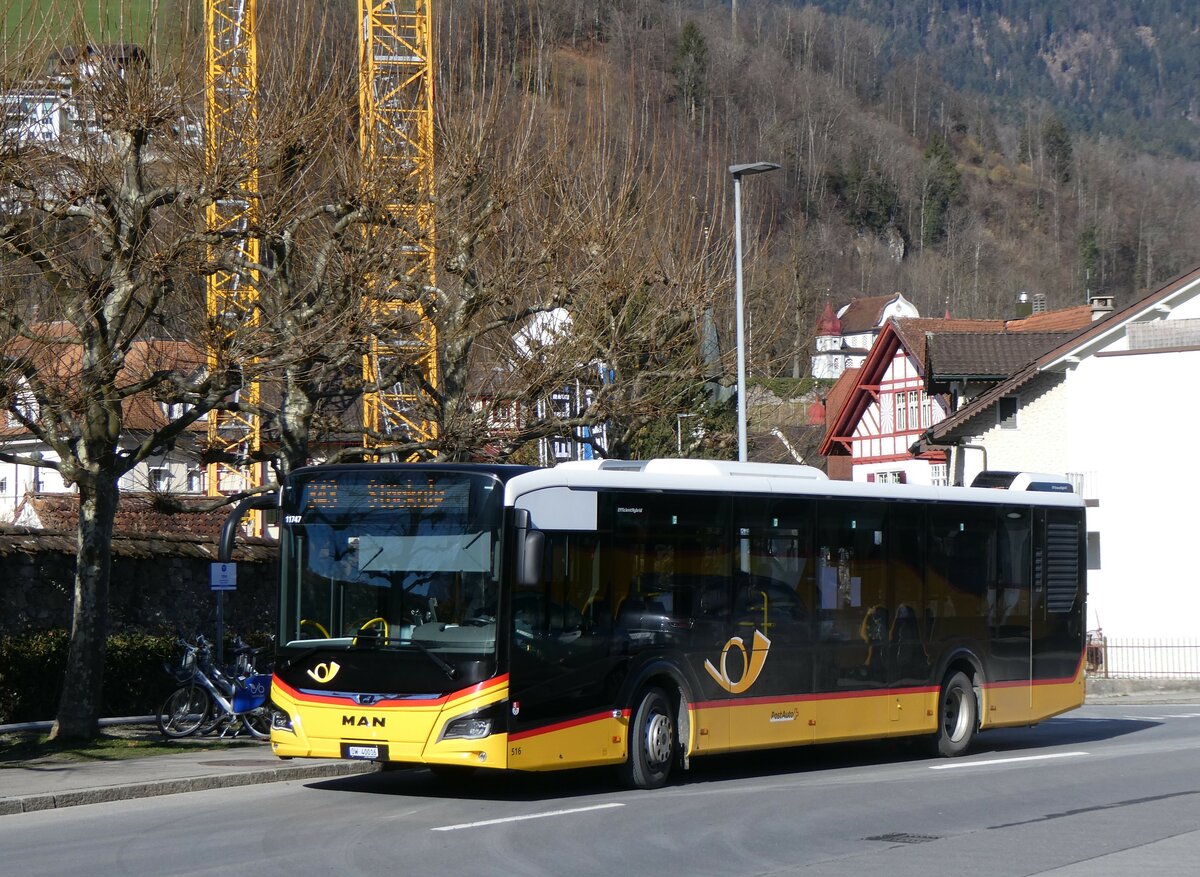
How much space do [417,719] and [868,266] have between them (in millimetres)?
137563

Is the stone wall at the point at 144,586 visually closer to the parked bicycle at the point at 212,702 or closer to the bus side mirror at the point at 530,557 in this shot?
the parked bicycle at the point at 212,702

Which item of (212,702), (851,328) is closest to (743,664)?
(212,702)

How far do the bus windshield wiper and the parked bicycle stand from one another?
5553 mm

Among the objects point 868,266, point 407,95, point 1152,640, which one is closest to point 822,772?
point 407,95

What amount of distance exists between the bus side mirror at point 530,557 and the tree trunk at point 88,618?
19.7 ft

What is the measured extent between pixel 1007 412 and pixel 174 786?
36497 mm

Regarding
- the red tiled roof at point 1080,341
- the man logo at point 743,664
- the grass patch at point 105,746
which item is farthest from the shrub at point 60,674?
the red tiled roof at point 1080,341

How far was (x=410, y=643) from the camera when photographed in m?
13.9

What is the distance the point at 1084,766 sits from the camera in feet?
57.4

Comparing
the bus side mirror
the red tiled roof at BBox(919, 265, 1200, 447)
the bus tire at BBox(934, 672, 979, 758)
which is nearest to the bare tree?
the bus side mirror

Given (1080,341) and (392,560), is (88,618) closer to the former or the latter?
(392,560)

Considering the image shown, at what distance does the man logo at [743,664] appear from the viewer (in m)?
15.7

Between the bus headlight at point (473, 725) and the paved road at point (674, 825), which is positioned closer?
the paved road at point (674, 825)

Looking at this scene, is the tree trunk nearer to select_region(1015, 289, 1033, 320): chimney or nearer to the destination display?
the destination display
